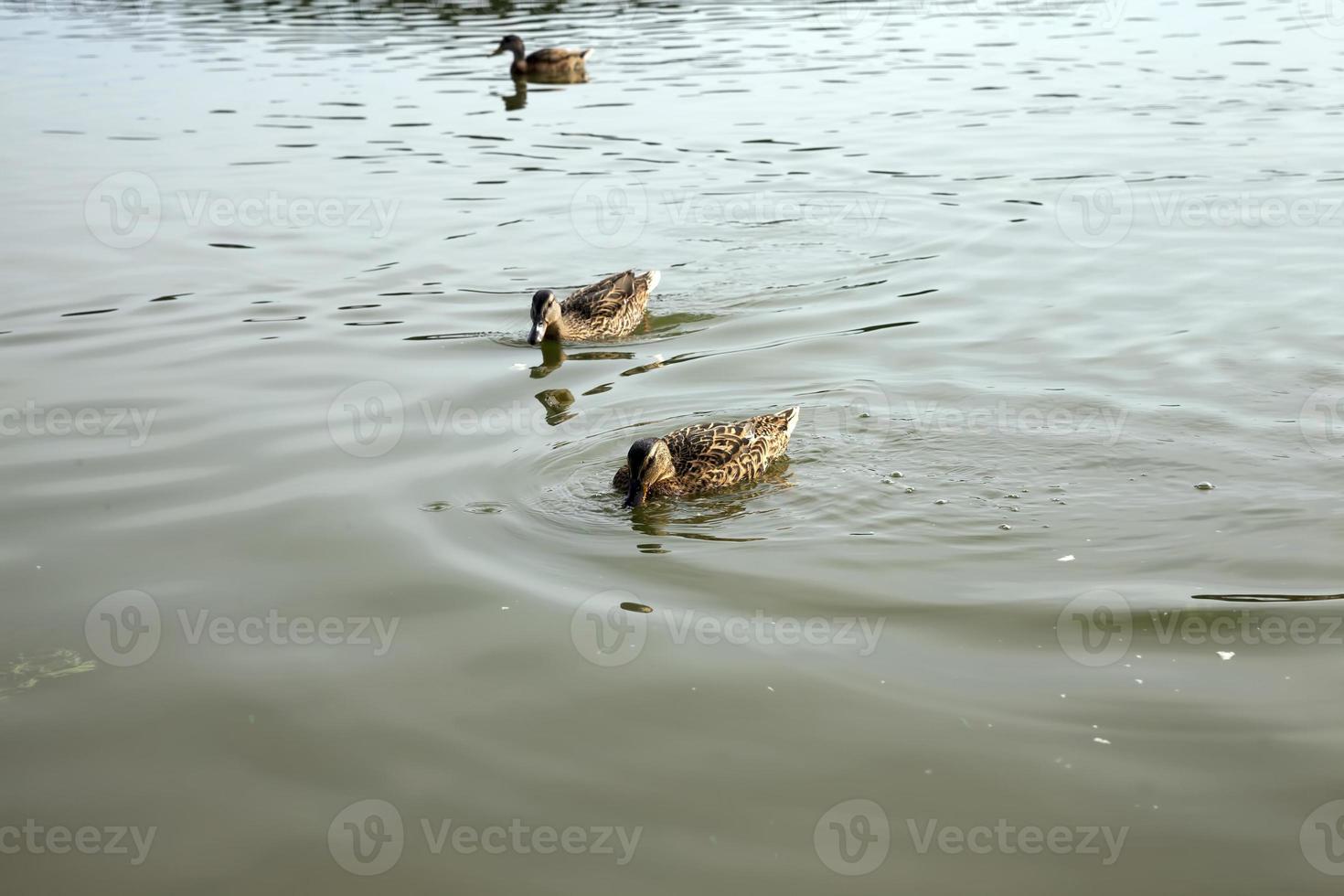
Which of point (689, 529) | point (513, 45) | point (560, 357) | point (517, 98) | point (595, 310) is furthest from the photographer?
point (513, 45)

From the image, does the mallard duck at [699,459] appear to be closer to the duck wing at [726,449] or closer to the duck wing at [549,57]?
the duck wing at [726,449]

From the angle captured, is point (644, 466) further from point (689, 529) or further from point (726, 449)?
point (726, 449)

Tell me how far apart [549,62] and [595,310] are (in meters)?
15.4

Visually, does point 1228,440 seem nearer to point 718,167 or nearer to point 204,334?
point 204,334

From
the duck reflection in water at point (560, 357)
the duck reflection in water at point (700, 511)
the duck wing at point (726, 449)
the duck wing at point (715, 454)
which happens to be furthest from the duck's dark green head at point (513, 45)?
the duck reflection in water at point (700, 511)

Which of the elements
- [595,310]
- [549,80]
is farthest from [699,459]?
[549,80]

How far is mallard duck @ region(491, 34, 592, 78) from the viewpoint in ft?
84.9

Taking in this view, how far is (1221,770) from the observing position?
5223 mm

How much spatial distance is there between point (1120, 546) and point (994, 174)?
10.3 meters

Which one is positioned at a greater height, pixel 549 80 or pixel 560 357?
pixel 549 80

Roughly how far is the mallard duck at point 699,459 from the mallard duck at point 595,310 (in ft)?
10.4

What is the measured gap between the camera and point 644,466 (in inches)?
314

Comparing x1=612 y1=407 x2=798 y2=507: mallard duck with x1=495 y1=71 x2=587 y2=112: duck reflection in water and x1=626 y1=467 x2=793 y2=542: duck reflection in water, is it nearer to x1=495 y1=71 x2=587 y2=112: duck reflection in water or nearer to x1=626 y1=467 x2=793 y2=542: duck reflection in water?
x1=626 y1=467 x2=793 y2=542: duck reflection in water

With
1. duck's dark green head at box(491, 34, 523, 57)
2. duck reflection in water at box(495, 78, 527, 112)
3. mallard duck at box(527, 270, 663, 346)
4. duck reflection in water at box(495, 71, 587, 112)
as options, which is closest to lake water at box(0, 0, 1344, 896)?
mallard duck at box(527, 270, 663, 346)
